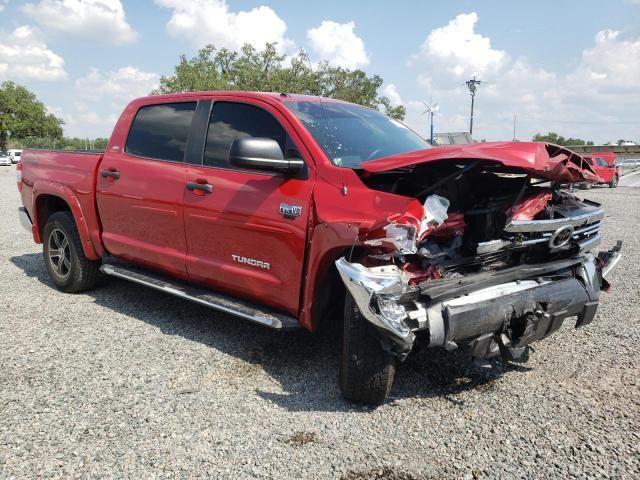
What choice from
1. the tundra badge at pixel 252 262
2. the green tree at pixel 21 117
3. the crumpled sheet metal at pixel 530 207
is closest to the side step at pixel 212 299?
the tundra badge at pixel 252 262

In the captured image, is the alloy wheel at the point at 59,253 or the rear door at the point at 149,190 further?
the alloy wheel at the point at 59,253

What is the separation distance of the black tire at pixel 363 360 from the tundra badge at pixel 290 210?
0.65m

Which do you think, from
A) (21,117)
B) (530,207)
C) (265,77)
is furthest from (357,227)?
(21,117)

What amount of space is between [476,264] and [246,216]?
4.95 feet

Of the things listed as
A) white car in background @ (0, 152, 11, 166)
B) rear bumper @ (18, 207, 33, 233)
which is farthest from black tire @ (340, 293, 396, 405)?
white car in background @ (0, 152, 11, 166)

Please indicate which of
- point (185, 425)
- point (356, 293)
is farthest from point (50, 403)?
point (356, 293)

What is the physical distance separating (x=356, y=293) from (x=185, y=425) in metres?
1.21

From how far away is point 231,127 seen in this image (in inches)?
153

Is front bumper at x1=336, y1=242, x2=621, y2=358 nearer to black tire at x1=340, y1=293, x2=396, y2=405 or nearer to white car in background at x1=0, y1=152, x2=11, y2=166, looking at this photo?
black tire at x1=340, y1=293, x2=396, y2=405

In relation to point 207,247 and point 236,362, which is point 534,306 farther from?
point 207,247

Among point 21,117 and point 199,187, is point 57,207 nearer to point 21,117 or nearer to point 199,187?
point 199,187

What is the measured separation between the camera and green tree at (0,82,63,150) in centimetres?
6562

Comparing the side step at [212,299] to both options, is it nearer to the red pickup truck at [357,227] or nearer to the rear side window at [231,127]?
the red pickup truck at [357,227]

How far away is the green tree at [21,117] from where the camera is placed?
6562cm
